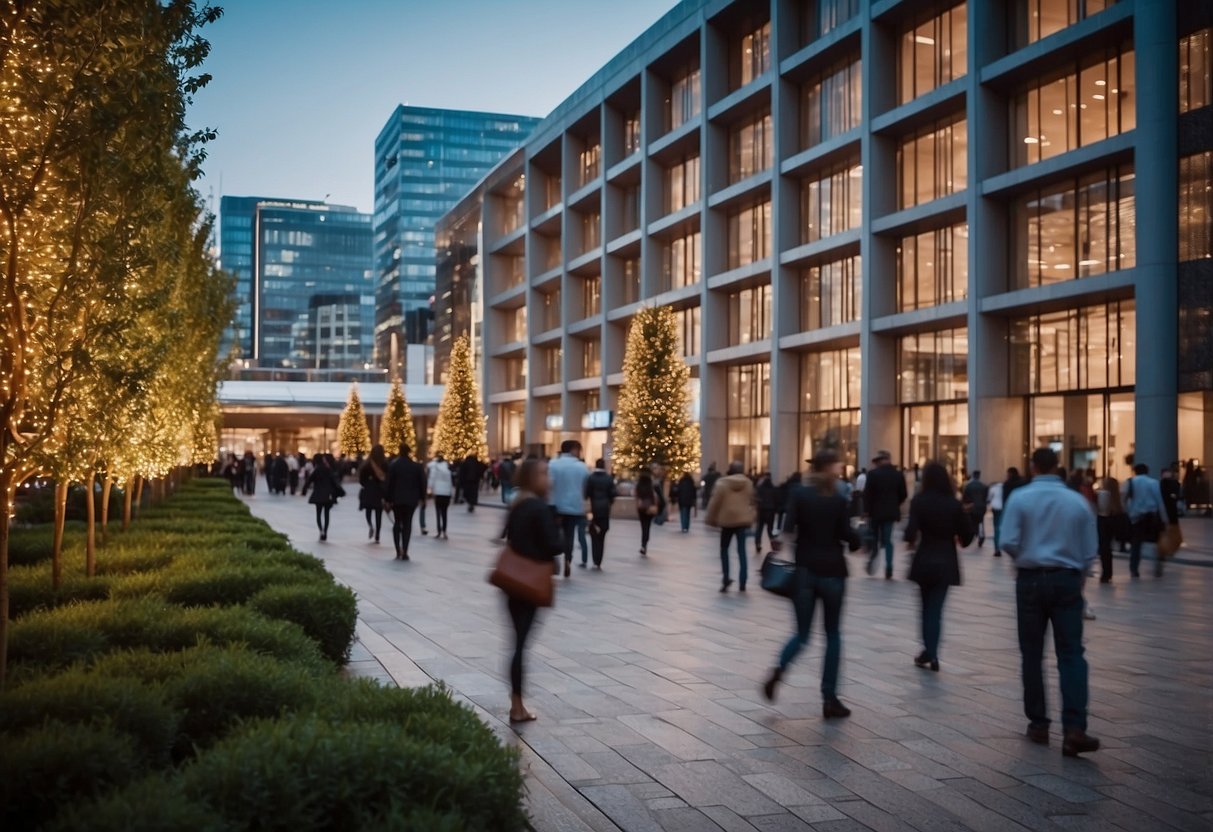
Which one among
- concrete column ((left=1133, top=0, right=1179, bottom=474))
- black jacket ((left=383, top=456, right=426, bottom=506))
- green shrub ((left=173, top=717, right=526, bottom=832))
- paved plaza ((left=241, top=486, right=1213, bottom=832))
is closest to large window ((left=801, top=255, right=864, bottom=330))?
concrete column ((left=1133, top=0, right=1179, bottom=474))

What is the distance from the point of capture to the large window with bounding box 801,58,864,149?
4203 cm

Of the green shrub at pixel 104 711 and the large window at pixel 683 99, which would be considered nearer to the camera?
the green shrub at pixel 104 711

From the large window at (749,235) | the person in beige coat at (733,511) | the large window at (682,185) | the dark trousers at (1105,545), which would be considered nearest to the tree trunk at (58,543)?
the person in beige coat at (733,511)

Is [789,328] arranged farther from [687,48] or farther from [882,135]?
[687,48]

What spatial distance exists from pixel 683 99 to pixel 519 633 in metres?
48.3

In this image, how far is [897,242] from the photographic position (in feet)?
133

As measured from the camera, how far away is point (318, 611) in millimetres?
8828

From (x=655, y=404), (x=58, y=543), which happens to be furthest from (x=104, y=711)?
(x=655, y=404)

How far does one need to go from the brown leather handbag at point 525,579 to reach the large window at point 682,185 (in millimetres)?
45169

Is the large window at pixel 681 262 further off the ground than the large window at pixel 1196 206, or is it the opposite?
the large window at pixel 681 262

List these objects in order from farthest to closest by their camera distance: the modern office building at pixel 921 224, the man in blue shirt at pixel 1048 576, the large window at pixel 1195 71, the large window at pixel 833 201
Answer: the large window at pixel 833 201, the modern office building at pixel 921 224, the large window at pixel 1195 71, the man in blue shirt at pixel 1048 576

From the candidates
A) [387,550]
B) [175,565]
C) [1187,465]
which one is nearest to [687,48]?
[1187,465]

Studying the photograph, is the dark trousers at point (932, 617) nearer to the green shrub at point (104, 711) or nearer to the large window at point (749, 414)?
the green shrub at point (104, 711)

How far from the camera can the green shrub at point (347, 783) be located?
13.0 feet
